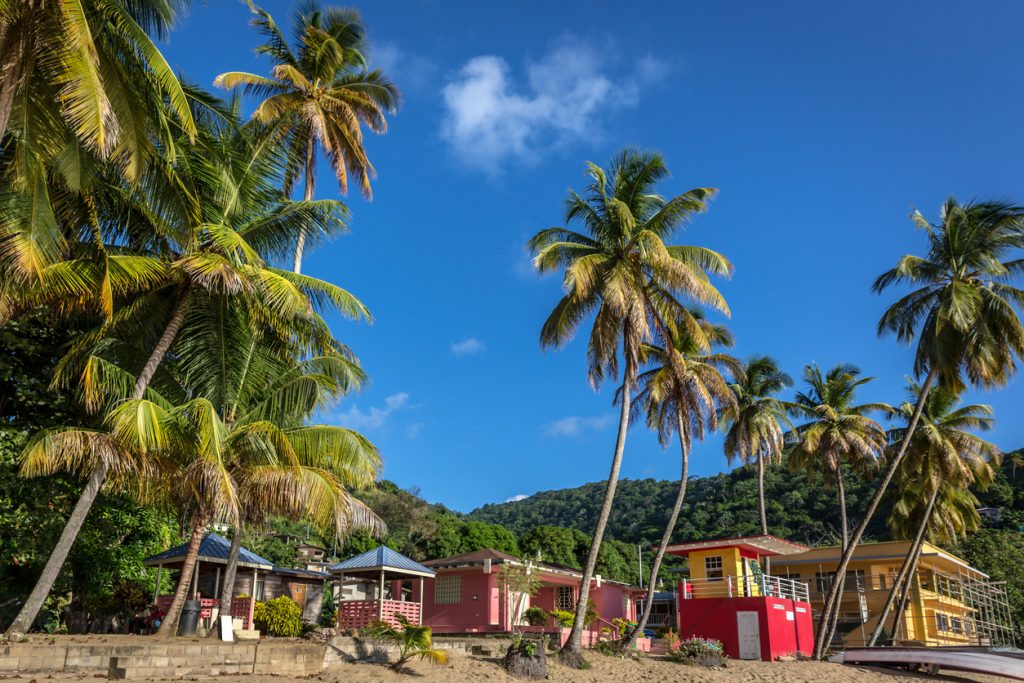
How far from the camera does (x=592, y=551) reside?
718 inches

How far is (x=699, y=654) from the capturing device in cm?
1914

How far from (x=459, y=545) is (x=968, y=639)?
1117 inches

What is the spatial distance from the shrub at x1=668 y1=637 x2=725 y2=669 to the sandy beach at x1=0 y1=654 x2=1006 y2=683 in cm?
32

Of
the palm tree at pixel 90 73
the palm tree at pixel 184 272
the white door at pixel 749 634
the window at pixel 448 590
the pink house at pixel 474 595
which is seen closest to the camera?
the palm tree at pixel 90 73

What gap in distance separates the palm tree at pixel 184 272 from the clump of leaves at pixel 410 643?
5.99m

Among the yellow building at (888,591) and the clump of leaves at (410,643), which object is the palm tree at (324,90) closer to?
the clump of leaves at (410,643)

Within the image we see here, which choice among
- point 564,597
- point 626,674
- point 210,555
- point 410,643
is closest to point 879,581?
point 564,597

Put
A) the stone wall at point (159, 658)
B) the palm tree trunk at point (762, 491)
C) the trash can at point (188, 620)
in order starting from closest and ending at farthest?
the stone wall at point (159, 658) → the trash can at point (188, 620) → the palm tree trunk at point (762, 491)

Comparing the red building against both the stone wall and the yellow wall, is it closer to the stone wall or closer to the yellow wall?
the yellow wall

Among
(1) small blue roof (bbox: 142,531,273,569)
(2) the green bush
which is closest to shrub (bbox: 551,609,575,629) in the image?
(2) the green bush

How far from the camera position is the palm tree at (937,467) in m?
26.9

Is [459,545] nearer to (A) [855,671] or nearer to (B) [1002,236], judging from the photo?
(A) [855,671]

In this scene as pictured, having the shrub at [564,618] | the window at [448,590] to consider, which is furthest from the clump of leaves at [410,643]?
the window at [448,590]

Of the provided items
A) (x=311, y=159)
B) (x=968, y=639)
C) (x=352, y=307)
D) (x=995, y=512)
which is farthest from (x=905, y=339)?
(x=995, y=512)
